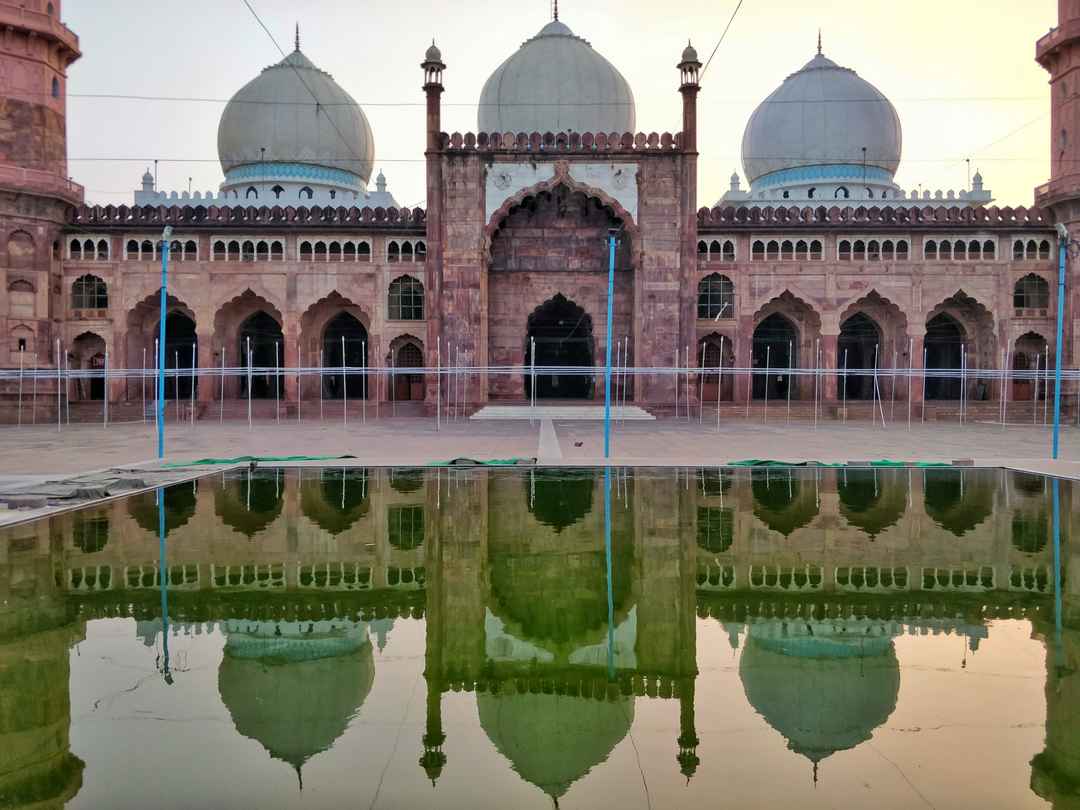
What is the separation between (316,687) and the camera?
A: 3.63 m

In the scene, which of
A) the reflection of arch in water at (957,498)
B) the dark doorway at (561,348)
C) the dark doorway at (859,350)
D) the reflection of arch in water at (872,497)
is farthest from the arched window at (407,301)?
the reflection of arch in water at (957,498)

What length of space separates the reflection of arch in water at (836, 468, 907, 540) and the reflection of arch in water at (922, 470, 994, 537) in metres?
0.29

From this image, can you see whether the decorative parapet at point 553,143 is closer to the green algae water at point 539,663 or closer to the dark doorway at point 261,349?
the dark doorway at point 261,349

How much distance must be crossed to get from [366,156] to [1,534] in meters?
26.8

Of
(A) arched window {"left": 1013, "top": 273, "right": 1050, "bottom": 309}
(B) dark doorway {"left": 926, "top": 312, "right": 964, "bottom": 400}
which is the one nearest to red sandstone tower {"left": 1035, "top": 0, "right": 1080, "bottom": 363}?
(A) arched window {"left": 1013, "top": 273, "right": 1050, "bottom": 309}

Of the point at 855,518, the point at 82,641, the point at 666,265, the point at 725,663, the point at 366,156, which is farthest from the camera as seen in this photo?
the point at 366,156

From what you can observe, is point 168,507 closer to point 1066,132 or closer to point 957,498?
point 957,498

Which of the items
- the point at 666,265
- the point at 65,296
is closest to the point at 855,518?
the point at 666,265

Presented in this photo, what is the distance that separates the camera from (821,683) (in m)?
3.65

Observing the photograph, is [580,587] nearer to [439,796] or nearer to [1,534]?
[439,796]

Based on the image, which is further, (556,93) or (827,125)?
(827,125)

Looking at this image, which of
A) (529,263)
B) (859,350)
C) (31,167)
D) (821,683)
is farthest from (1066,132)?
(31,167)

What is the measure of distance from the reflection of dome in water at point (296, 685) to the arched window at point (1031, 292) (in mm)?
26070

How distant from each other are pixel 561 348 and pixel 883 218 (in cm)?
1069
